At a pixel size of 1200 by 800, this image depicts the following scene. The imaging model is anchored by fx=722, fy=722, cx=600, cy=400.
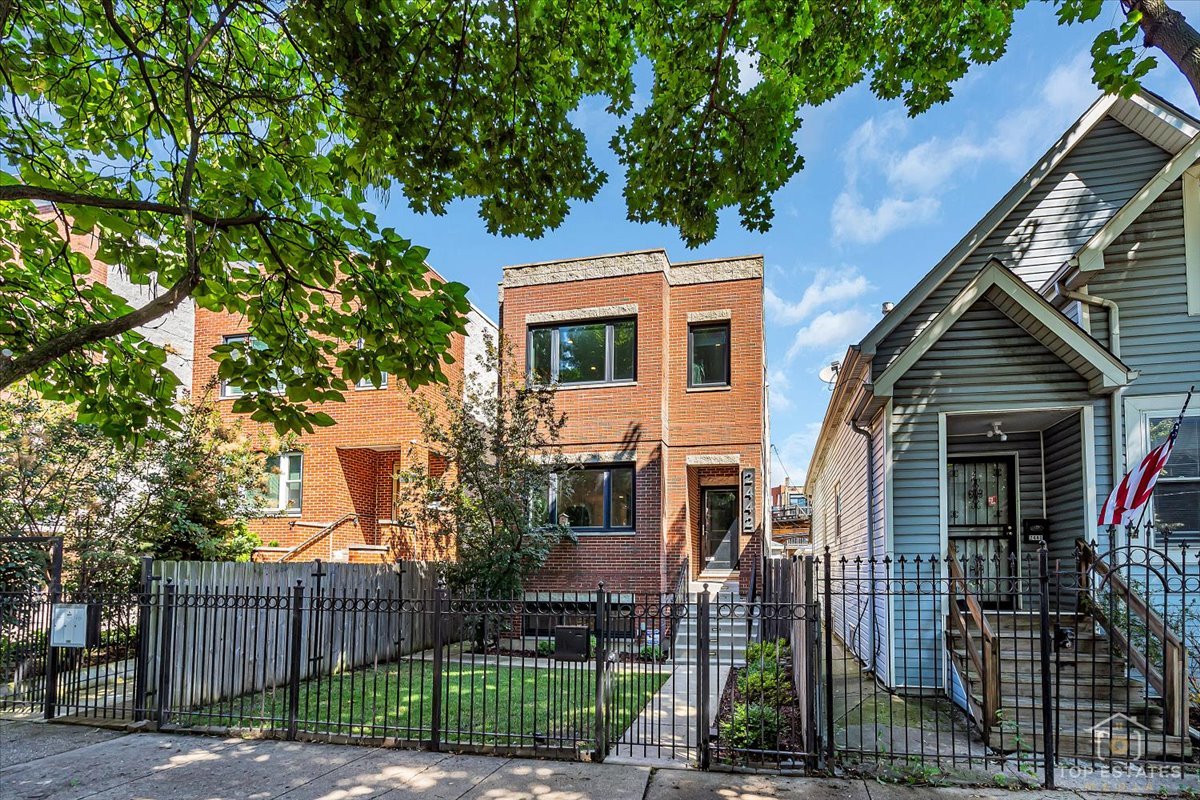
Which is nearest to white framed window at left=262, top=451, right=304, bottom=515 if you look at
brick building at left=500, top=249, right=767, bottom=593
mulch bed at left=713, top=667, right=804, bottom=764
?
brick building at left=500, top=249, right=767, bottom=593

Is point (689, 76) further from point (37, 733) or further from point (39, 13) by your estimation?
point (37, 733)

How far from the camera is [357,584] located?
1200 centimetres

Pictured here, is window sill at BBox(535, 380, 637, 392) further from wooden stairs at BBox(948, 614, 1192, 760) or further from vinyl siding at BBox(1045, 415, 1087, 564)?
wooden stairs at BBox(948, 614, 1192, 760)

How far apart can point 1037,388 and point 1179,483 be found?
186 centimetres

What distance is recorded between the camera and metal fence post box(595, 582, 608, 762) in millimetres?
6816

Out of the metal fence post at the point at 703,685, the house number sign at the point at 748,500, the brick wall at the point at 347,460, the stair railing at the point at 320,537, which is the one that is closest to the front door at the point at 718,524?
the house number sign at the point at 748,500

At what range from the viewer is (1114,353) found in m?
8.84

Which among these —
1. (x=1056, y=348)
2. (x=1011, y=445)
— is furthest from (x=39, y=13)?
(x=1011, y=445)

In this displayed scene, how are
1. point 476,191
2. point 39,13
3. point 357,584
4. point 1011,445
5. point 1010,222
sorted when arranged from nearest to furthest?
point 39,13 → point 476,191 → point 1011,445 → point 1010,222 → point 357,584

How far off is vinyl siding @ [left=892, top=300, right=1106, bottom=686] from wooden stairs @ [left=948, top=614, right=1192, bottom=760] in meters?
0.84

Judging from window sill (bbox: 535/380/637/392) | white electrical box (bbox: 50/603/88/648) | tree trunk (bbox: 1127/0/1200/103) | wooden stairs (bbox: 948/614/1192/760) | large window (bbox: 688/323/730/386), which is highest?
tree trunk (bbox: 1127/0/1200/103)

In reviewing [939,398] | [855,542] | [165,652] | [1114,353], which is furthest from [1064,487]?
[165,652]

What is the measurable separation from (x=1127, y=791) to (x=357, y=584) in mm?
10336

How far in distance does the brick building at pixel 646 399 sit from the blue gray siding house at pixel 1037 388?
5.63m
